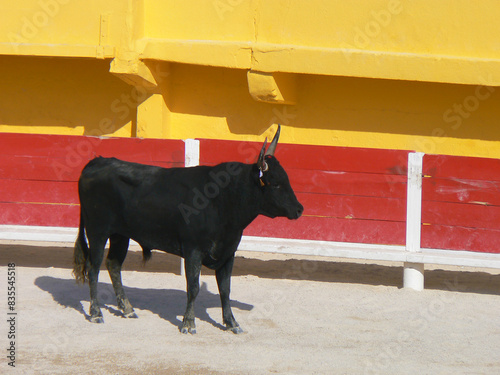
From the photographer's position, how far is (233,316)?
6152 millimetres

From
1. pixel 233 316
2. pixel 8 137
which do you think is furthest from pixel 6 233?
pixel 233 316

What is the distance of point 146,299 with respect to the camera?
23.1 ft

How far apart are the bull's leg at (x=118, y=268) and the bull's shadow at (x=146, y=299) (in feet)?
0.59

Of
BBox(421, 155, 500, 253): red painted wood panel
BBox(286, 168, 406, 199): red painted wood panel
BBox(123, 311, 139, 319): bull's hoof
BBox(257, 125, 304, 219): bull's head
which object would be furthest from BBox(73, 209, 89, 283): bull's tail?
BBox(421, 155, 500, 253): red painted wood panel

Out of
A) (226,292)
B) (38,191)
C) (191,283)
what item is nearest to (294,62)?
(38,191)

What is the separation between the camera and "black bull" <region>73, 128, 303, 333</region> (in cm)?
577

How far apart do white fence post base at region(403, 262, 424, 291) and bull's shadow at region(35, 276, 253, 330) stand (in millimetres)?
1635

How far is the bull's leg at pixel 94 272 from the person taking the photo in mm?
6266

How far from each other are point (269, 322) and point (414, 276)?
6.18 ft

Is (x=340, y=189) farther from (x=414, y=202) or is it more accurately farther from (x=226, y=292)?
(x=226, y=292)

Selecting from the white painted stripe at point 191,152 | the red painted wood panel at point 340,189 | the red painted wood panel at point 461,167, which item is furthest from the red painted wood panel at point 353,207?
the white painted stripe at point 191,152

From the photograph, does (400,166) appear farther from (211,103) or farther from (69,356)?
(69,356)

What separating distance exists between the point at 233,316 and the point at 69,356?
1.29m

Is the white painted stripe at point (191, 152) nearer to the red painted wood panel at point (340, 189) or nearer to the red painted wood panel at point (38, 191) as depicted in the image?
the red painted wood panel at point (340, 189)
